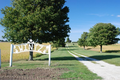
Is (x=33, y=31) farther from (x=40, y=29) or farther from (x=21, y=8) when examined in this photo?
(x=21, y=8)

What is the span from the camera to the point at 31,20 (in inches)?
571

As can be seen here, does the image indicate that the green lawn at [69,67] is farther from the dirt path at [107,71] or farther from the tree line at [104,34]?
the tree line at [104,34]

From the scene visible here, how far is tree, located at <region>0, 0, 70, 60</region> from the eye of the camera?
1483 cm

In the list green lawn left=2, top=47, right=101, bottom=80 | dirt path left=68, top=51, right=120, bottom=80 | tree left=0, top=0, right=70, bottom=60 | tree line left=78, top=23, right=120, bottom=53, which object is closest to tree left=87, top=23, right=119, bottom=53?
tree line left=78, top=23, right=120, bottom=53

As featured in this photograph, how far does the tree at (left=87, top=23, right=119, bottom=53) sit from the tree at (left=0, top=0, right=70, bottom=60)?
98.6 feet

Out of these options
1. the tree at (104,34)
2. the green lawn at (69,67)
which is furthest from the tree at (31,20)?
the tree at (104,34)

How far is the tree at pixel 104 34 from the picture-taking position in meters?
43.1

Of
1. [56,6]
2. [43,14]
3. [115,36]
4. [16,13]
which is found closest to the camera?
[43,14]

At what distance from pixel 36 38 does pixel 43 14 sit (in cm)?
354

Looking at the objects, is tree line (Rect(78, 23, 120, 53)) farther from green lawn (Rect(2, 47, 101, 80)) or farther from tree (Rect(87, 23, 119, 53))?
green lawn (Rect(2, 47, 101, 80))

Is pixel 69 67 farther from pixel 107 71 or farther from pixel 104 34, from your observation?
pixel 104 34

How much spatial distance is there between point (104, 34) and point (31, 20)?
1349 inches

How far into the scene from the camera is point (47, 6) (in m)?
15.4

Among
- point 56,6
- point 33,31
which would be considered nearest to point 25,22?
point 33,31
